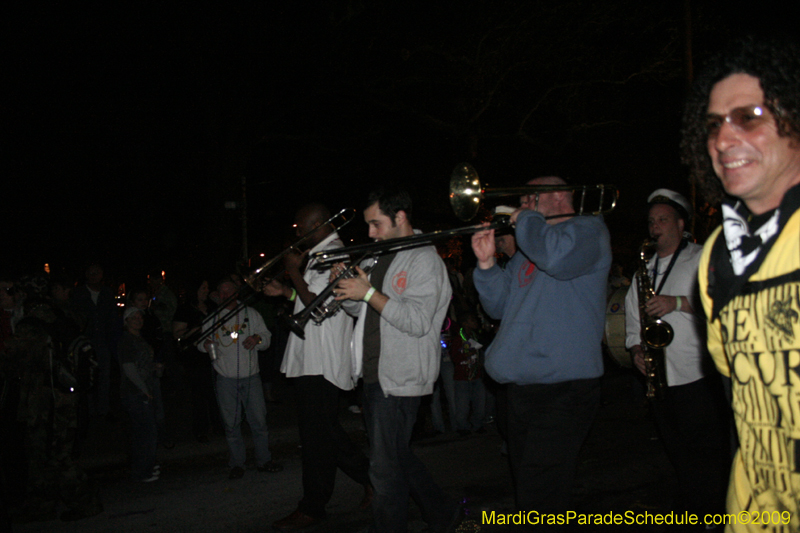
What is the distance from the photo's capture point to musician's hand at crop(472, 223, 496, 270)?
3592 mm

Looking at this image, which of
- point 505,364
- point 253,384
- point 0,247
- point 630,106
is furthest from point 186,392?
point 630,106

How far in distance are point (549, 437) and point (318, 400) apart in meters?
1.90

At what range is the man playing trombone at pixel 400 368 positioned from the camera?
3627 mm

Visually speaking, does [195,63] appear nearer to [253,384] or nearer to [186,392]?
[186,392]

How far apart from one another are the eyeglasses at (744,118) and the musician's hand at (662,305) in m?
2.52

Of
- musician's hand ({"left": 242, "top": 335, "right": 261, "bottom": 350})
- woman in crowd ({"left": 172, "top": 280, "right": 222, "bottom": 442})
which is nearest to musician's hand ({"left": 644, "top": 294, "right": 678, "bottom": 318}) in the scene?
musician's hand ({"left": 242, "top": 335, "right": 261, "bottom": 350})

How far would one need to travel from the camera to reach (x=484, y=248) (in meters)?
3.60

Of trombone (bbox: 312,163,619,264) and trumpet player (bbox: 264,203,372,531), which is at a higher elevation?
trombone (bbox: 312,163,619,264)

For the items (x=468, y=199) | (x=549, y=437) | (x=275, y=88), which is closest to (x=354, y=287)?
(x=468, y=199)

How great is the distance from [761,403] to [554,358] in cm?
147

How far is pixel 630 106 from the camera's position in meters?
16.1

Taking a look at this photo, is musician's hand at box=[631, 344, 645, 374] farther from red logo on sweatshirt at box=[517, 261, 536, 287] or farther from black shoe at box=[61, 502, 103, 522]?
black shoe at box=[61, 502, 103, 522]

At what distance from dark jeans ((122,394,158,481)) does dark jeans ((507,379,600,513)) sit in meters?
3.80

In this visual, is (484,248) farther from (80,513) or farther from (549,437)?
(80,513)
